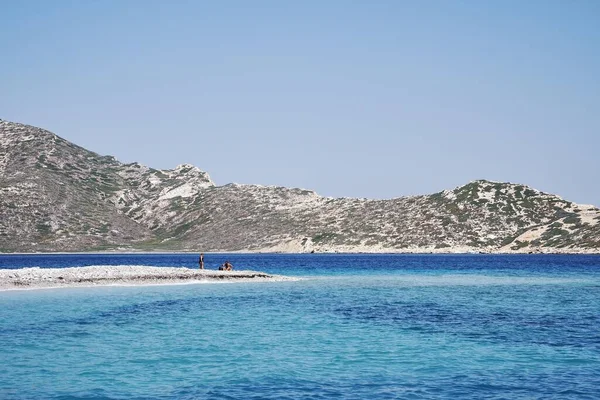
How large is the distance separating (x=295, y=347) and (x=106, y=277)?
47.5 m

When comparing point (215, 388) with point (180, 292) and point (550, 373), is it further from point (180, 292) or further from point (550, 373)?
point (180, 292)

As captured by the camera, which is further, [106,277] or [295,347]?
[106,277]

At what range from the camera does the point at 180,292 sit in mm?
65875

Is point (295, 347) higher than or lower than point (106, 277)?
lower

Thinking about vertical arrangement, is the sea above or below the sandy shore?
below

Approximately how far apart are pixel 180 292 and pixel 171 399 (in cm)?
4471

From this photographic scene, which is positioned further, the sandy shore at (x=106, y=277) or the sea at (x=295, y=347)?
the sandy shore at (x=106, y=277)

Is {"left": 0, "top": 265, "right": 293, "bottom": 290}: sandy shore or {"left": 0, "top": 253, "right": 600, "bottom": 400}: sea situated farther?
{"left": 0, "top": 265, "right": 293, "bottom": 290}: sandy shore

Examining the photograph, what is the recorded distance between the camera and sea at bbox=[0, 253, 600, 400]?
23594 mm

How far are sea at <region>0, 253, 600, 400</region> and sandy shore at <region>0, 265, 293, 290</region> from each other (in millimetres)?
10199

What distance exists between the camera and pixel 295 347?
1276 inches

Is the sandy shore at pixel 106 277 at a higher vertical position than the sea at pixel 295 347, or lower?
higher

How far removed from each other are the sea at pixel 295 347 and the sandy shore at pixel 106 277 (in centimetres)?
1020

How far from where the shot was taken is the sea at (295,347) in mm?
23594
